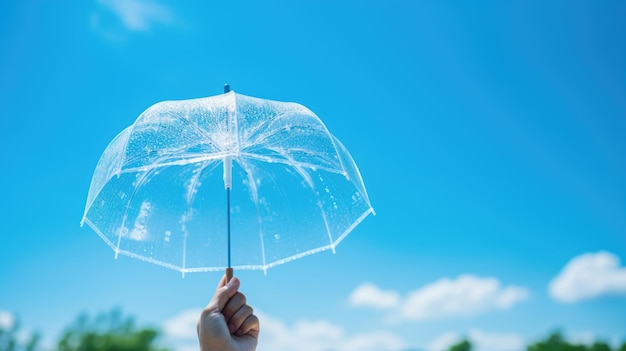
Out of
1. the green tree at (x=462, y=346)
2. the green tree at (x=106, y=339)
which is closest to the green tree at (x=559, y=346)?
the green tree at (x=462, y=346)

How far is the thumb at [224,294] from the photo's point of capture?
2.95m

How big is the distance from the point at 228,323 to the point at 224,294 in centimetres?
15

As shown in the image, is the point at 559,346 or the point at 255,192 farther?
the point at 559,346

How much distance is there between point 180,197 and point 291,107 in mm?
970

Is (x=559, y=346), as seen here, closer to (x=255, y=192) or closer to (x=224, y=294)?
(x=255, y=192)

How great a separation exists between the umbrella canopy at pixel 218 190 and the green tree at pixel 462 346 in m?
53.8

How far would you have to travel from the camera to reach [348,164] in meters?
4.23

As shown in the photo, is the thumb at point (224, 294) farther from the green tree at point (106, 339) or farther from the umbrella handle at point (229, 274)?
the green tree at point (106, 339)

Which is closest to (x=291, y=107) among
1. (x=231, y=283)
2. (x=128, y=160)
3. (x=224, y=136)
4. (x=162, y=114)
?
(x=224, y=136)

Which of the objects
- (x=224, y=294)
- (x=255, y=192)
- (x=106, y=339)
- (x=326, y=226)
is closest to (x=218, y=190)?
(x=255, y=192)

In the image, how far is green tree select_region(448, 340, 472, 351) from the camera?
54062mm

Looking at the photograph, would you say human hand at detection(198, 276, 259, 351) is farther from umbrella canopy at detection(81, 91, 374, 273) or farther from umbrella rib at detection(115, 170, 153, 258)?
umbrella rib at detection(115, 170, 153, 258)

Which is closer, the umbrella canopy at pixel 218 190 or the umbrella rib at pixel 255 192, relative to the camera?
the umbrella canopy at pixel 218 190

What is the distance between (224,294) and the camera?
2967mm
